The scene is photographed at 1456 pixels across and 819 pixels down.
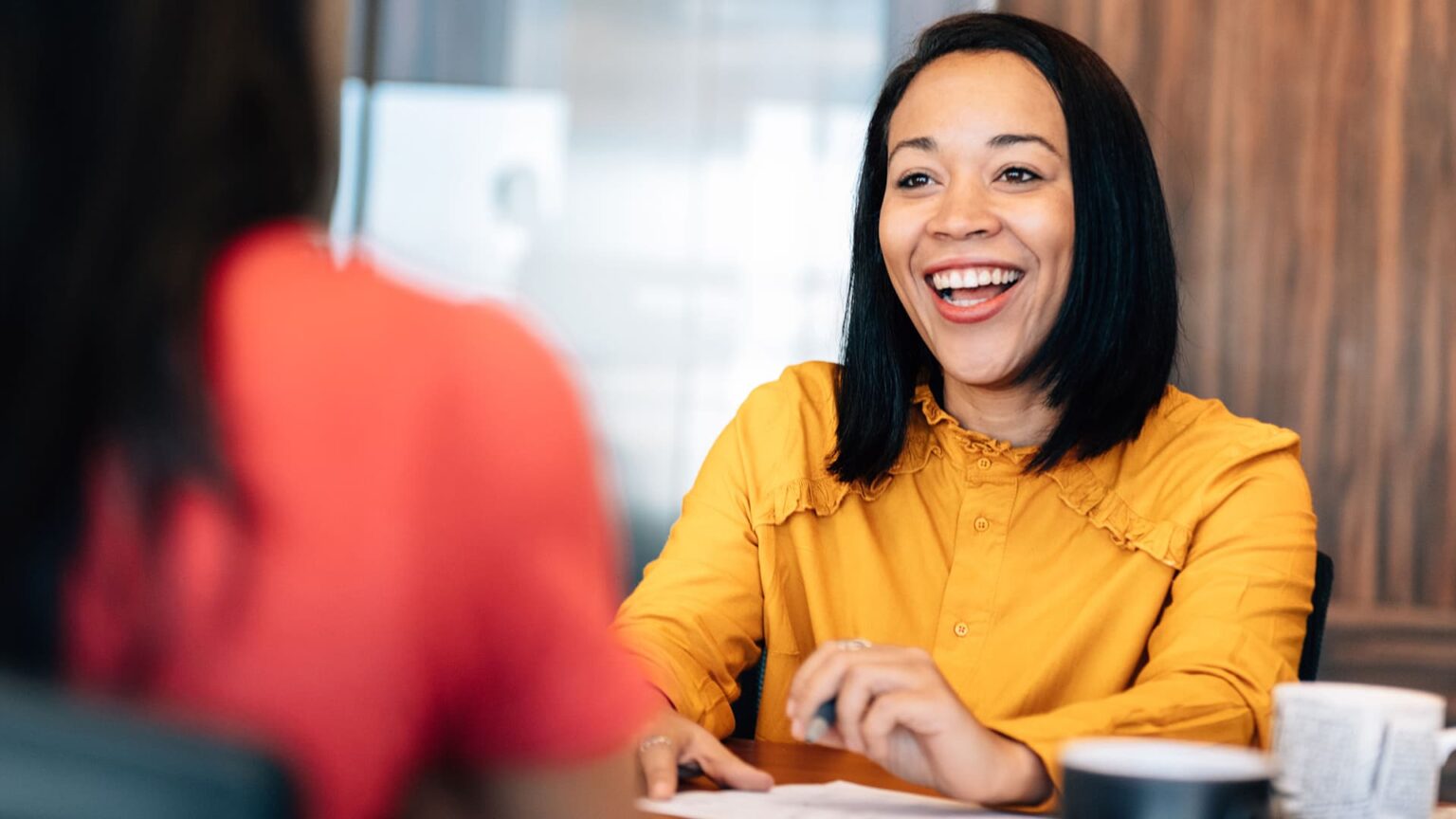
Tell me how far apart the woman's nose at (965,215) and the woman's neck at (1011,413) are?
206 mm

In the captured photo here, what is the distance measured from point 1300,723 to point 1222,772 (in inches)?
4.1

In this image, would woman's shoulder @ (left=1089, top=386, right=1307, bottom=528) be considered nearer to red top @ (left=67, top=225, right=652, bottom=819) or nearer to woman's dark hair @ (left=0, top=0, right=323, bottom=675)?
red top @ (left=67, top=225, right=652, bottom=819)

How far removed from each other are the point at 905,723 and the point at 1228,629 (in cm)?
47

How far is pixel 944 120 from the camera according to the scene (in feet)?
5.65

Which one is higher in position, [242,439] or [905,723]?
[242,439]

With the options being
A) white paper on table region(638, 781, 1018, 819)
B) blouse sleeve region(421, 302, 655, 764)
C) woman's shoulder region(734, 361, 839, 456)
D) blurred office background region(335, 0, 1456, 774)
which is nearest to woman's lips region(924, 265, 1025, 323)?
woman's shoulder region(734, 361, 839, 456)

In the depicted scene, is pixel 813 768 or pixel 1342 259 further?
Answer: pixel 1342 259

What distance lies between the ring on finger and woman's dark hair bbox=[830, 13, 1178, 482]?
61 centimetres

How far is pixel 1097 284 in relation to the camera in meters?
1.71

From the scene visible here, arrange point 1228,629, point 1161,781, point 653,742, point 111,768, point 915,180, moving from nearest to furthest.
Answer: point 111,768
point 1161,781
point 653,742
point 1228,629
point 915,180

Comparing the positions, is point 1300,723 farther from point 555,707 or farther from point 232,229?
point 232,229

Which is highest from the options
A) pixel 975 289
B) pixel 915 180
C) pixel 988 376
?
pixel 915 180

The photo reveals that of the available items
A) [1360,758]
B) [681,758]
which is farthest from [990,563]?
[1360,758]

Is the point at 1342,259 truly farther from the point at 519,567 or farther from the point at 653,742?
the point at 519,567
